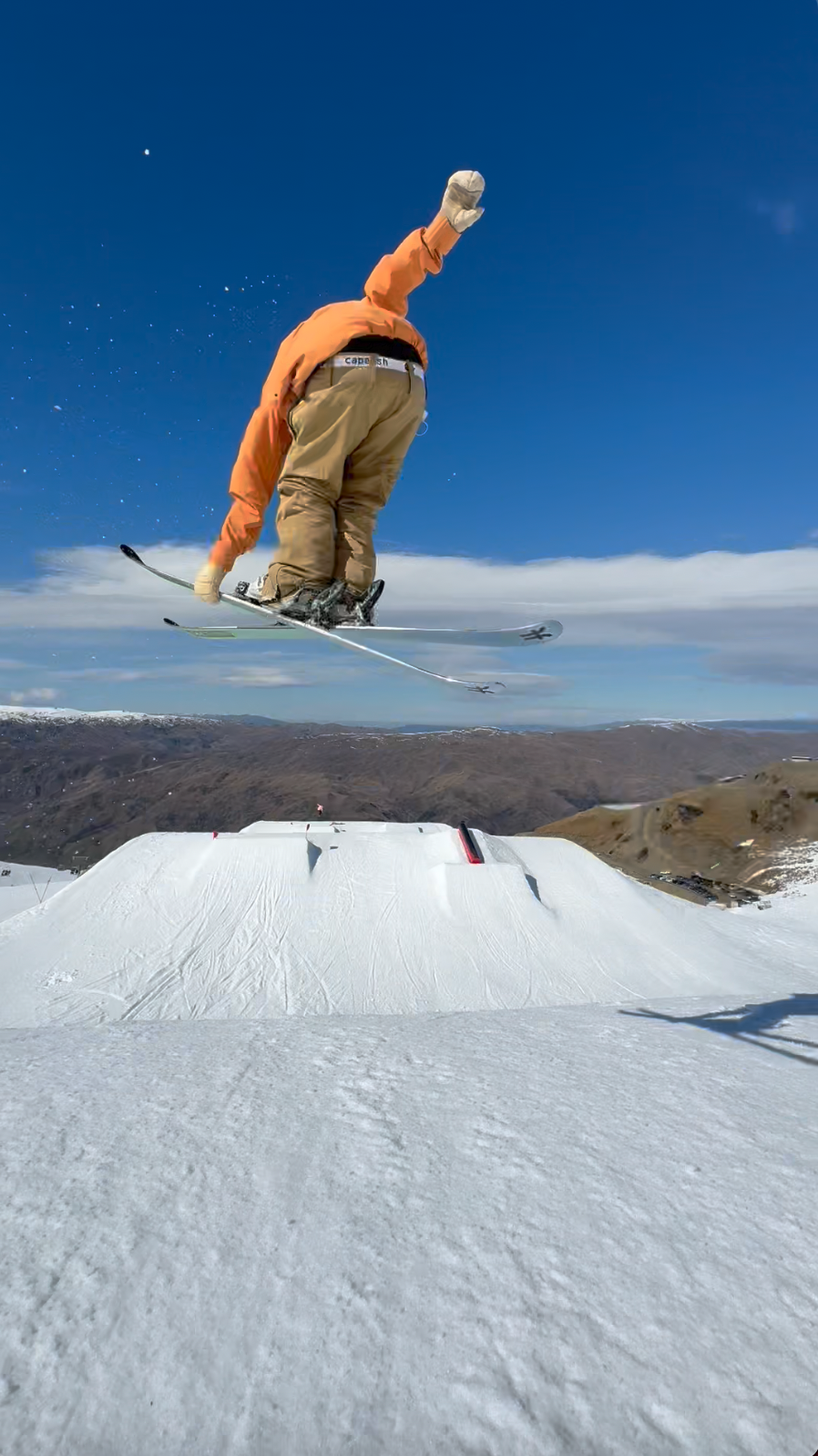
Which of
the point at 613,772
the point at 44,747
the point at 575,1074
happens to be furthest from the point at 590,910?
the point at 44,747

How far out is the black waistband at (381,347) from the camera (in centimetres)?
509

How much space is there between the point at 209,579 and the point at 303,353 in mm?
1914

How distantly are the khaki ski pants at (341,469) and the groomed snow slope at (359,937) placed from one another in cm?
694

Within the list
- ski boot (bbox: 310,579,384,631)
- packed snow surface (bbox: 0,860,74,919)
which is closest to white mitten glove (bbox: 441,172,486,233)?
ski boot (bbox: 310,579,384,631)

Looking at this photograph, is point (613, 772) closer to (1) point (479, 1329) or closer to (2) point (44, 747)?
(1) point (479, 1329)

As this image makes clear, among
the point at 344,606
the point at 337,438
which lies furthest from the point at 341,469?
the point at 344,606

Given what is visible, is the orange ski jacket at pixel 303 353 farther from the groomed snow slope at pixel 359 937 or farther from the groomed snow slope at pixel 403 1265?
the groomed snow slope at pixel 359 937

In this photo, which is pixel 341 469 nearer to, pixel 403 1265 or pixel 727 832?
pixel 403 1265

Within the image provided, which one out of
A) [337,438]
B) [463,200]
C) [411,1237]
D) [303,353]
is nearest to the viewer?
[411,1237]

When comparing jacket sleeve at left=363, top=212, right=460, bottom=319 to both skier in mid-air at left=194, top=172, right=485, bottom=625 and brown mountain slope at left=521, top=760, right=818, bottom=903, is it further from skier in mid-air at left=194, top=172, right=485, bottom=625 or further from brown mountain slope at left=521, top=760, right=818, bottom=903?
brown mountain slope at left=521, top=760, right=818, bottom=903

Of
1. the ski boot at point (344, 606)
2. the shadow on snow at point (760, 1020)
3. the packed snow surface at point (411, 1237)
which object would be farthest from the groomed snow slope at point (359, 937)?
the ski boot at point (344, 606)

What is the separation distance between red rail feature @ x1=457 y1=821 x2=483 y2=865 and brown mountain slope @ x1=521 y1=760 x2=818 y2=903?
524cm

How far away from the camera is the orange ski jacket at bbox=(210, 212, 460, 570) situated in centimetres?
500

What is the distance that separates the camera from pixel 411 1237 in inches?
111
